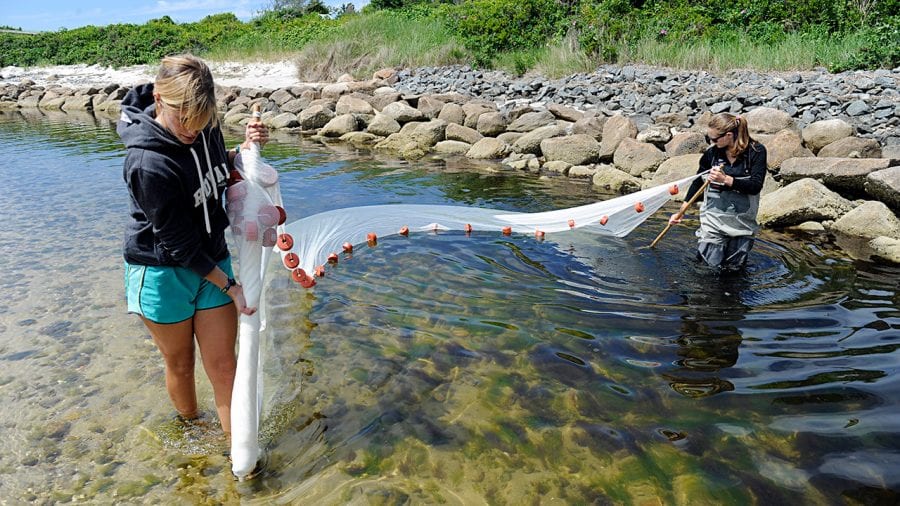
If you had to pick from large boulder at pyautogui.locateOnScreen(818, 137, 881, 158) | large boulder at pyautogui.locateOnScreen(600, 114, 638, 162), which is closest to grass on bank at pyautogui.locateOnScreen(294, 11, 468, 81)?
large boulder at pyautogui.locateOnScreen(600, 114, 638, 162)

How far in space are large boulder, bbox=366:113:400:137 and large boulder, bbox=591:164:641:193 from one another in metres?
6.50

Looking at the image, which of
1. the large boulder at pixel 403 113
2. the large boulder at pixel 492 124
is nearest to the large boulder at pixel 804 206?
the large boulder at pixel 492 124

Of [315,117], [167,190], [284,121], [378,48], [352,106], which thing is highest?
[378,48]

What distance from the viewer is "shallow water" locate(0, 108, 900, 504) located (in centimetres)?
347

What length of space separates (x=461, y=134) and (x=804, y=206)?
8.36 meters

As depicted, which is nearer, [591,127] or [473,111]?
[591,127]

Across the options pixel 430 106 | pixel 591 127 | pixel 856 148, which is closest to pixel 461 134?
pixel 430 106

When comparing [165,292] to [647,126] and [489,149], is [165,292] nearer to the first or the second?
[489,149]

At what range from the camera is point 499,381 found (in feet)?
14.7

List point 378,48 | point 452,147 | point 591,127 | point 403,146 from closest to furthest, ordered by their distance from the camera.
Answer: point 591,127 < point 452,147 < point 403,146 < point 378,48

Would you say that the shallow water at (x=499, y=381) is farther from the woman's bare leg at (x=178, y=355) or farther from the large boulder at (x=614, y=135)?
the large boulder at (x=614, y=135)

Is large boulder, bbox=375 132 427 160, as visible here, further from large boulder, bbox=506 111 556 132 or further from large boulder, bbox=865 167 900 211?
large boulder, bbox=865 167 900 211

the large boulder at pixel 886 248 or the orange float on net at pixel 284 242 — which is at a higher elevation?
the orange float on net at pixel 284 242

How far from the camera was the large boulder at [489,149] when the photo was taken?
1371 centimetres
